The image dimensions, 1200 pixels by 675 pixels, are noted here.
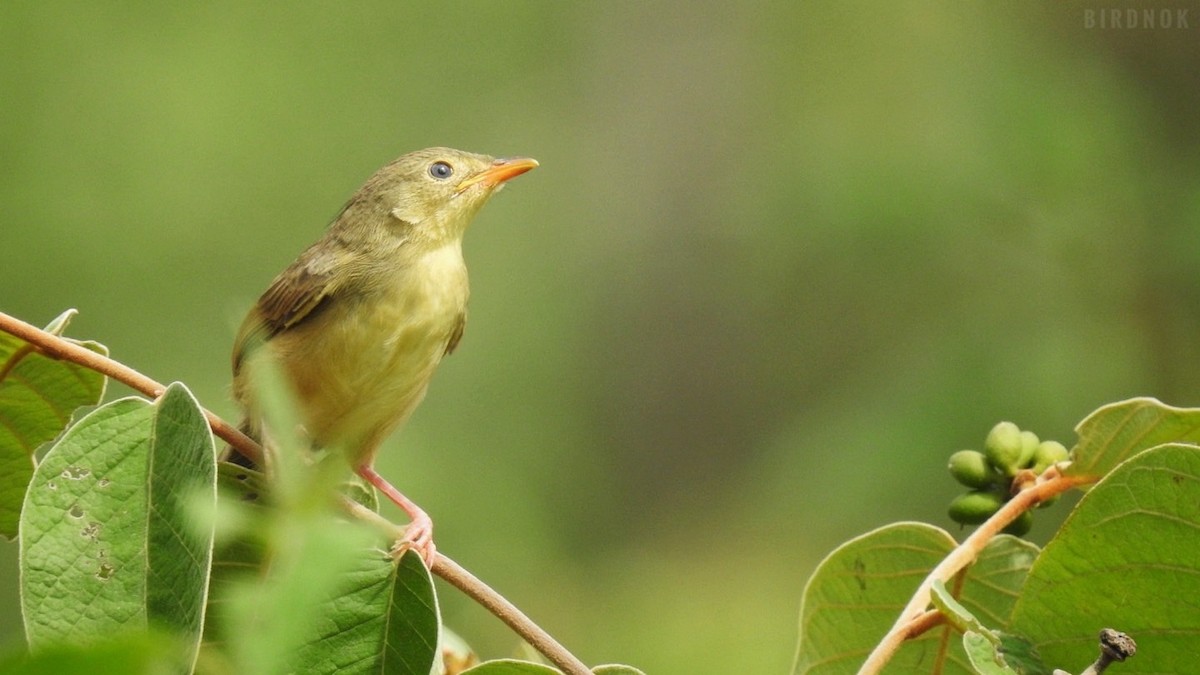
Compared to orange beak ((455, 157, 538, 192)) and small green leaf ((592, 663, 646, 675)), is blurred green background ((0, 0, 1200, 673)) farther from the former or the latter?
small green leaf ((592, 663, 646, 675))

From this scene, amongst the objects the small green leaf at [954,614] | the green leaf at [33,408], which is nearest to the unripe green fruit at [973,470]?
the small green leaf at [954,614]

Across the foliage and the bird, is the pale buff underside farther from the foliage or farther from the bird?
the foliage

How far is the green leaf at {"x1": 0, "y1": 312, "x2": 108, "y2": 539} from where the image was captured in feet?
6.65

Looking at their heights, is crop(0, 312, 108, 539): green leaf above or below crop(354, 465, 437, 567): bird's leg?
above

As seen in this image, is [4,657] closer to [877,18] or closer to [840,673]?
[840,673]

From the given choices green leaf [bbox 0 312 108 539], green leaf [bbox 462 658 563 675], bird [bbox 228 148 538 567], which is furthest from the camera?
bird [bbox 228 148 538 567]

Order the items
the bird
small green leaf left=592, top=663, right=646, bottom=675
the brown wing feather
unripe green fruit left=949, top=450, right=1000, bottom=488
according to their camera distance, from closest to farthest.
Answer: small green leaf left=592, top=663, right=646, bottom=675 → unripe green fruit left=949, top=450, right=1000, bottom=488 → the bird → the brown wing feather

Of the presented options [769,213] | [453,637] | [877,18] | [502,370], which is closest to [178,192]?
[502,370]

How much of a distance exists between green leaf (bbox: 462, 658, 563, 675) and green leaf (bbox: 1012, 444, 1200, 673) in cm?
72

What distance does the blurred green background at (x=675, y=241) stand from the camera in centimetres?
955

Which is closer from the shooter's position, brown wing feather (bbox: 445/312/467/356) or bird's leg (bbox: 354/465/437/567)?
bird's leg (bbox: 354/465/437/567)

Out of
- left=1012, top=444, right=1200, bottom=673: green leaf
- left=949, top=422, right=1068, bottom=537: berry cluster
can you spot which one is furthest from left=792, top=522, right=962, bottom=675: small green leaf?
left=1012, top=444, right=1200, bottom=673: green leaf

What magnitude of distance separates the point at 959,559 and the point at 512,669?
71cm

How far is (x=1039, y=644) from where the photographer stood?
188 centimetres
